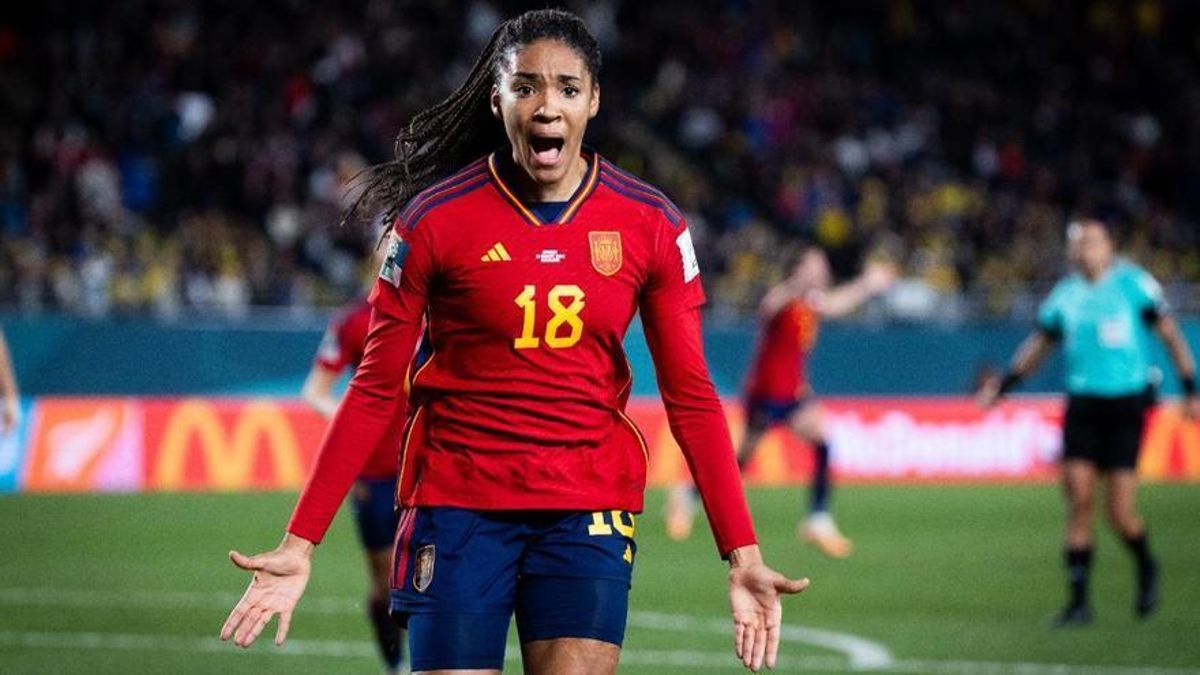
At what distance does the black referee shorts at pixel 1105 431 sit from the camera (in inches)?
480

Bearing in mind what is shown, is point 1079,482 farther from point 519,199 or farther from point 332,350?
point 519,199

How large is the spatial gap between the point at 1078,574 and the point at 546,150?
8.04m

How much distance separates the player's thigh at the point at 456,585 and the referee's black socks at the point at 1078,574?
771 cm

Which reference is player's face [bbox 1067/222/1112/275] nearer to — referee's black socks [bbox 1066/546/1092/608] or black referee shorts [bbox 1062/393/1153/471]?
black referee shorts [bbox 1062/393/1153/471]

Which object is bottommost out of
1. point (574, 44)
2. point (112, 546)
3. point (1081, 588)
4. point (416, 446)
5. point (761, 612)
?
point (112, 546)

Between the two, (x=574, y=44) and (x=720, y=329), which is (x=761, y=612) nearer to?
(x=574, y=44)

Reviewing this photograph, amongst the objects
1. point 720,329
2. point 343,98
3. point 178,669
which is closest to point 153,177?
point 343,98

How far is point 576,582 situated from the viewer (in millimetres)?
5020

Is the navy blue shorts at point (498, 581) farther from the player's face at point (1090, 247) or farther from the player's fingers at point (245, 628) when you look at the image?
the player's face at point (1090, 247)

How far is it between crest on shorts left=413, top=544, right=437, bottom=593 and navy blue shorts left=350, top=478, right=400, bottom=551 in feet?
13.2

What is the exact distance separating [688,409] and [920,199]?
947 inches

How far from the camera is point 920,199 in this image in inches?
1130

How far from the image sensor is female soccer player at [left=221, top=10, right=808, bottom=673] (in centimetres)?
498

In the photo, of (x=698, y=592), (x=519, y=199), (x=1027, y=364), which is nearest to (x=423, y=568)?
(x=519, y=199)
